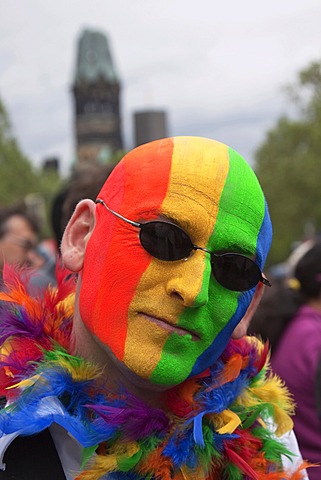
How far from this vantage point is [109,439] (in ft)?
Answer: 5.01

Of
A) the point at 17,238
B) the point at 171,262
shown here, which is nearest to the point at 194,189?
the point at 171,262

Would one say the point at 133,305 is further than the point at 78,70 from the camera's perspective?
No

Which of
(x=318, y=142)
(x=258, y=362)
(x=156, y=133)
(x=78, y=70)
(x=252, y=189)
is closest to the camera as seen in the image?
(x=252, y=189)

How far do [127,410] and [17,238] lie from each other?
3042mm

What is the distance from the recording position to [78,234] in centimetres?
167

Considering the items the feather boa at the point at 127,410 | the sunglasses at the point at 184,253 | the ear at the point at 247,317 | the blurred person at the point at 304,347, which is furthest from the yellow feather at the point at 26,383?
the blurred person at the point at 304,347

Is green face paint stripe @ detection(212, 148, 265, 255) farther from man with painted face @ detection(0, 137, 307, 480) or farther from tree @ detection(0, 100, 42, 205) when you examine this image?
tree @ detection(0, 100, 42, 205)

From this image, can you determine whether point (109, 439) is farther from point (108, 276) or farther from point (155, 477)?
point (108, 276)

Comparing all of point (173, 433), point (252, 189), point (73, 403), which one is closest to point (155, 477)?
point (173, 433)

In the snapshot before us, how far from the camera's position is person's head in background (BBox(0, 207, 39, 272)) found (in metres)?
4.29

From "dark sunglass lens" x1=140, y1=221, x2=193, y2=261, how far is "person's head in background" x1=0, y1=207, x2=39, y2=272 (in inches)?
109

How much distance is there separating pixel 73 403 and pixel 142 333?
0.79 feet

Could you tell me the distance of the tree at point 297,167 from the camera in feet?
80.3

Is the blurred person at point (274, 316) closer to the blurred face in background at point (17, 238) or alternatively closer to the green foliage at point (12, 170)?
the blurred face in background at point (17, 238)
